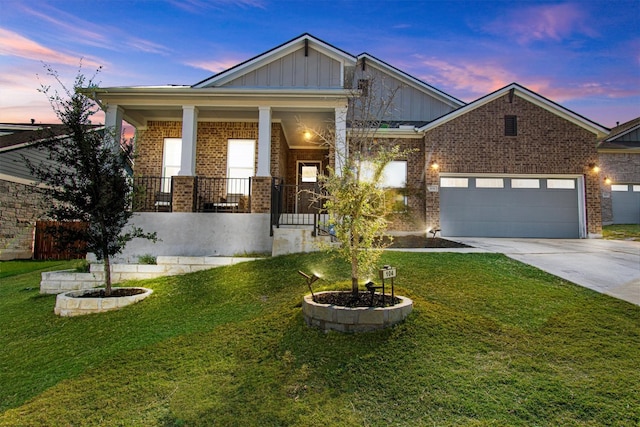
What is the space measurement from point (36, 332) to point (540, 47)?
15079 millimetres

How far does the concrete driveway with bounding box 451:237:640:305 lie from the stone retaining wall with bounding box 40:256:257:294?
246 inches

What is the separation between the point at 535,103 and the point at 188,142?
11762 millimetres

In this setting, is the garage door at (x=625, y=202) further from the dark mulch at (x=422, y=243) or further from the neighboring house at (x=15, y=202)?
the neighboring house at (x=15, y=202)

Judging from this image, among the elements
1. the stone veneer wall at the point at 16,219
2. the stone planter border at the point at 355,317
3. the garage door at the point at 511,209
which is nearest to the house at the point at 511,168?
the garage door at the point at 511,209

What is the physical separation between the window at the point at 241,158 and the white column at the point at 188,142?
173 cm

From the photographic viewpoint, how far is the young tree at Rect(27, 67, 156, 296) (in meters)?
6.07

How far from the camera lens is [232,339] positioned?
13.8 feet

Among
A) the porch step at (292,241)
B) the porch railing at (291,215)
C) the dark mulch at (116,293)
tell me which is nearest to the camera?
the dark mulch at (116,293)

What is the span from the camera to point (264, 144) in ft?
29.5

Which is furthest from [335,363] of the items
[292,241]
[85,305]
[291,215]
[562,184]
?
[562,184]

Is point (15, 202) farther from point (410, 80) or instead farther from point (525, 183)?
point (525, 183)

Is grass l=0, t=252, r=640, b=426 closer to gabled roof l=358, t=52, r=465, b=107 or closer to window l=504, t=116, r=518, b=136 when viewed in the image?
window l=504, t=116, r=518, b=136

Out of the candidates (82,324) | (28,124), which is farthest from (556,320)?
(28,124)

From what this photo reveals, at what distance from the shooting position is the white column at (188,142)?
902 centimetres
